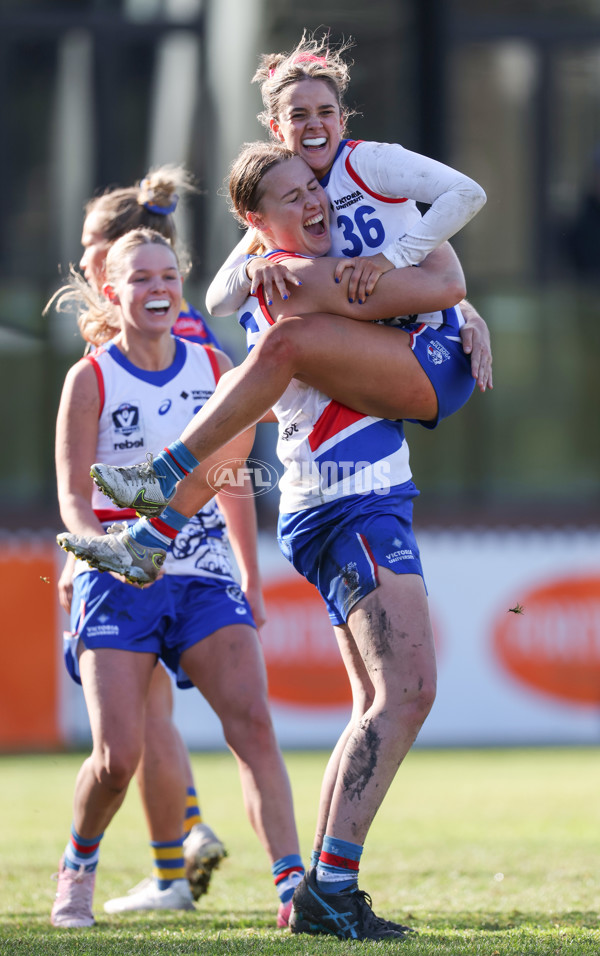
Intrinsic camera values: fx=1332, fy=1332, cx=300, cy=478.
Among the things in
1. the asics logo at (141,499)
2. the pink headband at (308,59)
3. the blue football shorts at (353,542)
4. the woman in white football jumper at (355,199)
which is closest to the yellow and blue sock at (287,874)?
the blue football shorts at (353,542)

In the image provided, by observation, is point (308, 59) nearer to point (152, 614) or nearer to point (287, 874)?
point (152, 614)

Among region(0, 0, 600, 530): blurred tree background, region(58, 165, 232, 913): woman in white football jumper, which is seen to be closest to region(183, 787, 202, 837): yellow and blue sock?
region(58, 165, 232, 913): woman in white football jumper

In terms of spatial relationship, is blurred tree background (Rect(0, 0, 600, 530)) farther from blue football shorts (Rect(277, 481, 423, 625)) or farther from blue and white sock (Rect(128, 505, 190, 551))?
blue and white sock (Rect(128, 505, 190, 551))

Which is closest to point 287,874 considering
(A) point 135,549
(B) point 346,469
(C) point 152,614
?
(C) point 152,614

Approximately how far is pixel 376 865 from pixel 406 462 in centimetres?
237

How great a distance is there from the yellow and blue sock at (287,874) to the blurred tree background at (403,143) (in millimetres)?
7704

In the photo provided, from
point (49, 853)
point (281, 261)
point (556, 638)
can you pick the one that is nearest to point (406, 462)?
point (281, 261)

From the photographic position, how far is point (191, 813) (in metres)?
5.05

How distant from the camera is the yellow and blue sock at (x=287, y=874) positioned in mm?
4016

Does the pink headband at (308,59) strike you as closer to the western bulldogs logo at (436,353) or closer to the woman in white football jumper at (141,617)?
the woman in white football jumper at (141,617)

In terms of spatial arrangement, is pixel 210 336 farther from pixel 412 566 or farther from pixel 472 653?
pixel 472 653

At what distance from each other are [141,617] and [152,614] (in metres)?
0.04

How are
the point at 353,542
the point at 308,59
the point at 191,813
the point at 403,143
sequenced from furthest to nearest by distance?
the point at 403,143
the point at 191,813
the point at 308,59
the point at 353,542

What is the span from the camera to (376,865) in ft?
18.0
